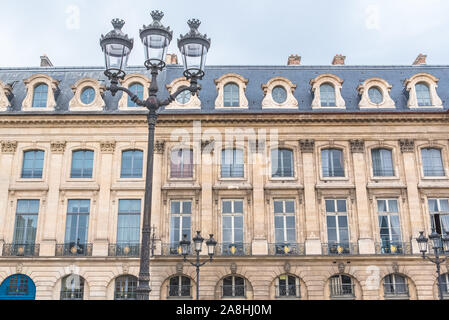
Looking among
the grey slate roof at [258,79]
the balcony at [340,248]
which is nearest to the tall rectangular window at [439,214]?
the balcony at [340,248]

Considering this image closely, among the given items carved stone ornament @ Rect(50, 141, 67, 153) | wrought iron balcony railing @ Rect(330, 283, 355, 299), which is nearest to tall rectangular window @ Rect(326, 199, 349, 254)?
wrought iron balcony railing @ Rect(330, 283, 355, 299)

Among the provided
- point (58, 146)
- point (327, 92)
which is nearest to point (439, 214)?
point (327, 92)

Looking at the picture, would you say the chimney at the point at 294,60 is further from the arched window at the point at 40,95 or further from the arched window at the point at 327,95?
the arched window at the point at 40,95

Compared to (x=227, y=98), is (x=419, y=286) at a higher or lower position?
lower

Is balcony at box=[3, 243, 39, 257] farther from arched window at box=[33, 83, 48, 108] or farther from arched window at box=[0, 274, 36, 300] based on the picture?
arched window at box=[33, 83, 48, 108]

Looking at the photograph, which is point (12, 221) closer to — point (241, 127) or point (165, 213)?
point (165, 213)

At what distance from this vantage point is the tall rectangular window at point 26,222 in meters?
23.7

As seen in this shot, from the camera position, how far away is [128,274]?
22891mm

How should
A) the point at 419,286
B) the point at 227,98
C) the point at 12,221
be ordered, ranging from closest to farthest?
the point at 419,286, the point at 12,221, the point at 227,98

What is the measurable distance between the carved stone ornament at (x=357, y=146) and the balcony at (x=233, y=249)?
7.63 meters

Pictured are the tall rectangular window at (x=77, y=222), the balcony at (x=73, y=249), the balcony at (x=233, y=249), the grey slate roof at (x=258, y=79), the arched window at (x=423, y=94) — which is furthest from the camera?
the grey slate roof at (x=258, y=79)
